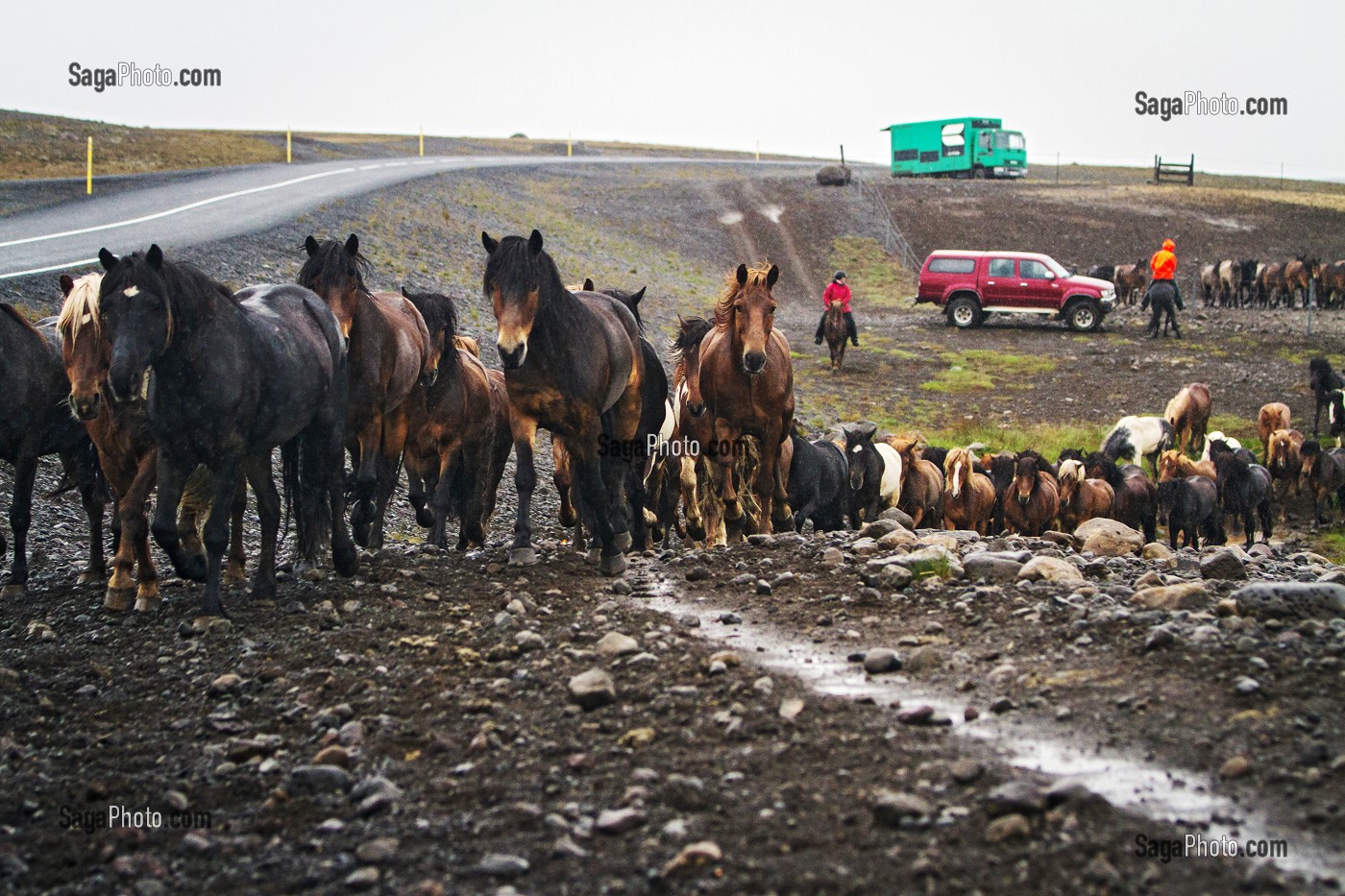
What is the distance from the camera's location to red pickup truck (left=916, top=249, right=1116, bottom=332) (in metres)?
37.6

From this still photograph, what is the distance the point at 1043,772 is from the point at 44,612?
7281 mm

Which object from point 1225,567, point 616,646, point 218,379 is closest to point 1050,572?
point 1225,567

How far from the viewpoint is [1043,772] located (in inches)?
211

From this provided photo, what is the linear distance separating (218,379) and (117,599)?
6.05ft

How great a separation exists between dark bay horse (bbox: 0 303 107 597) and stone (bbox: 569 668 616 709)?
549cm

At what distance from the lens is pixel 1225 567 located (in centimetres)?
979

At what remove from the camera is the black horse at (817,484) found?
14.8 m

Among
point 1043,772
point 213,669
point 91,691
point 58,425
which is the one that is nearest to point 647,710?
point 1043,772

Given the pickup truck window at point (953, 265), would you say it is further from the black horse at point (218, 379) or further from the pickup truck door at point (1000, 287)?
the black horse at point (218, 379)

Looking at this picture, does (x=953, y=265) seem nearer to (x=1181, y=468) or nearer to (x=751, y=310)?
(x=1181, y=468)

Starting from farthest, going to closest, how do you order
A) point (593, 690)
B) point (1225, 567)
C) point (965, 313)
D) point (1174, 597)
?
1. point (965, 313)
2. point (1225, 567)
3. point (1174, 597)
4. point (593, 690)

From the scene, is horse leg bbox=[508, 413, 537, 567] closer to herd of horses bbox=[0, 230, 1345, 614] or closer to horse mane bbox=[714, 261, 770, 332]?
herd of horses bbox=[0, 230, 1345, 614]

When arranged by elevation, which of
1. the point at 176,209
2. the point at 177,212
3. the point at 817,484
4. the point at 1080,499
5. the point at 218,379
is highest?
the point at 176,209

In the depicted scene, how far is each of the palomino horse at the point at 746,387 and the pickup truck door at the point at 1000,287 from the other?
88.2 feet
